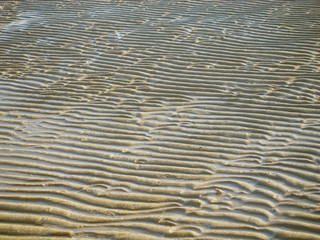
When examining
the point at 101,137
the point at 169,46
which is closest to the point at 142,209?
the point at 101,137

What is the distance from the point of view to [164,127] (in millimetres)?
5074

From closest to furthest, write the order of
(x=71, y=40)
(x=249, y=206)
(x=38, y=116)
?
(x=249, y=206) → (x=38, y=116) → (x=71, y=40)

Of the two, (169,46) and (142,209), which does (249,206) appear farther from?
(169,46)

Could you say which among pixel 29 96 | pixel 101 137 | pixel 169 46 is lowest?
pixel 101 137

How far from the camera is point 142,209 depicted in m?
3.66

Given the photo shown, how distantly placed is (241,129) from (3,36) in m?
5.90

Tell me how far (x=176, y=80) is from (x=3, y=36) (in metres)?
4.32

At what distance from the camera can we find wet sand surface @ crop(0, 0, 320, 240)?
11.6 feet

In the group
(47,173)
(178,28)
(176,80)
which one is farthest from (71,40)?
(47,173)

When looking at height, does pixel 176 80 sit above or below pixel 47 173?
above

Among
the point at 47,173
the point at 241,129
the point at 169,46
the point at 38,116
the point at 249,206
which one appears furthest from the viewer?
the point at 169,46

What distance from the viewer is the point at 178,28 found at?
8422 millimetres

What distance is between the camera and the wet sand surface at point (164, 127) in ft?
11.6

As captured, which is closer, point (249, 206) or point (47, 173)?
point (249, 206)
